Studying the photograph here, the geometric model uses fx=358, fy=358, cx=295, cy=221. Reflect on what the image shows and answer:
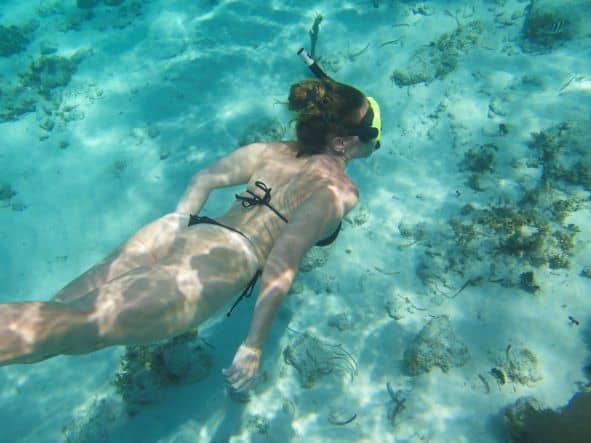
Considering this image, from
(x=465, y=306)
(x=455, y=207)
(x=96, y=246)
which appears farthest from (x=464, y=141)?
(x=96, y=246)

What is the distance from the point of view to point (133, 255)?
3707 mm

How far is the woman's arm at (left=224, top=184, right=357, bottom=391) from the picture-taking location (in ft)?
8.79

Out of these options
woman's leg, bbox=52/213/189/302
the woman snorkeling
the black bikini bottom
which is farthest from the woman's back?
woman's leg, bbox=52/213/189/302

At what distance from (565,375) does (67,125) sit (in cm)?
1079

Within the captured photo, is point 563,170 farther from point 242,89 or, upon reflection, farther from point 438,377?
point 242,89

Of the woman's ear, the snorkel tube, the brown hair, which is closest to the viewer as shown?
the brown hair

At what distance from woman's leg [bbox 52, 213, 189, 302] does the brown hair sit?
5.52 ft

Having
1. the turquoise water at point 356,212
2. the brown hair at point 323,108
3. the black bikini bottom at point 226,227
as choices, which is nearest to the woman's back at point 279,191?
the black bikini bottom at point 226,227

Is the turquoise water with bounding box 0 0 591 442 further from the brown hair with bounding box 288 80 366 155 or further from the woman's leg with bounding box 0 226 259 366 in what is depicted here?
the brown hair with bounding box 288 80 366 155

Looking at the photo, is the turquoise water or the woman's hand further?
the turquoise water

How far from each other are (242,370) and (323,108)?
253 cm

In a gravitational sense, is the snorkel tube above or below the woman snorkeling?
above

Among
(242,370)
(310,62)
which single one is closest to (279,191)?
(310,62)

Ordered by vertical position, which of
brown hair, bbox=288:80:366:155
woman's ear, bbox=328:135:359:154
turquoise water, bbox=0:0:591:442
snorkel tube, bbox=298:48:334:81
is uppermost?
snorkel tube, bbox=298:48:334:81
